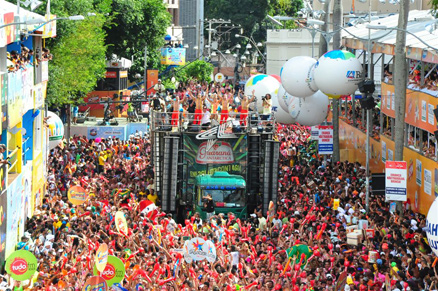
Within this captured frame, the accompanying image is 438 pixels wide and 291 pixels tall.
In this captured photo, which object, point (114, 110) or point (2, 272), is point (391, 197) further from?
point (114, 110)

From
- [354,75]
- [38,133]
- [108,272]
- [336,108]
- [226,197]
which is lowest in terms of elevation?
[108,272]

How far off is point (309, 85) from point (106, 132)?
58.3 feet

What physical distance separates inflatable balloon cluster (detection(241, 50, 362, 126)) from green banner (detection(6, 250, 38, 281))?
12.7 meters

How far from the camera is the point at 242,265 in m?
21.5

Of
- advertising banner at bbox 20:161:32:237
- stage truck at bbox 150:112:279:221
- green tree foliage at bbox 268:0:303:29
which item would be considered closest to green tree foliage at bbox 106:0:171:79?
stage truck at bbox 150:112:279:221

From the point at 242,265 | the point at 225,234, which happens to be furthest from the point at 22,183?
the point at 242,265

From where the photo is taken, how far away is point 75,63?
4584 centimetres

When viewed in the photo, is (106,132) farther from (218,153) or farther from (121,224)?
(121,224)

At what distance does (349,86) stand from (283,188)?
16.4 ft

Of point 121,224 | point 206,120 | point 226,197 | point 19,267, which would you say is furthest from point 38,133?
point 19,267

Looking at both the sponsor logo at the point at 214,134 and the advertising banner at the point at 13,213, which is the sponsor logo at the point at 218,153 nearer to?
the sponsor logo at the point at 214,134

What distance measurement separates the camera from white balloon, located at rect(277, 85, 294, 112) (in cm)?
3575

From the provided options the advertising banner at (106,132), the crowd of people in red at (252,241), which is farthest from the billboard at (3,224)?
the advertising banner at (106,132)

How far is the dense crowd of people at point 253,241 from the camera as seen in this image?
19984 millimetres
